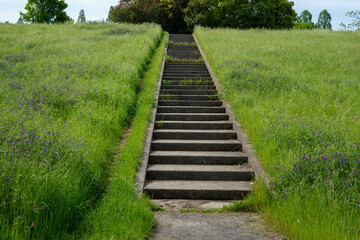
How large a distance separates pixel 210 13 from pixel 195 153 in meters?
34.4

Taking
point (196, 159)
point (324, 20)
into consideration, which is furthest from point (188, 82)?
point (324, 20)

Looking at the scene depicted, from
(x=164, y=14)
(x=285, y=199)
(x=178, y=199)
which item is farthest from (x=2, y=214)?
(x=164, y=14)

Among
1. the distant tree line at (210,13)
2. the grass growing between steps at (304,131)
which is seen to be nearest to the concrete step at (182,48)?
the grass growing between steps at (304,131)

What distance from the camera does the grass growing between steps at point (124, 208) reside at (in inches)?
150

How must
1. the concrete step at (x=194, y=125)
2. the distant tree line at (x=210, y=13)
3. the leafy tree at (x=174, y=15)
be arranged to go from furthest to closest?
the leafy tree at (x=174, y=15) → the distant tree line at (x=210, y=13) → the concrete step at (x=194, y=125)

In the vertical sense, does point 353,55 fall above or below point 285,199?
above

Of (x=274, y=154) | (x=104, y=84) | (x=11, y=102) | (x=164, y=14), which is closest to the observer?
(x=274, y=154)

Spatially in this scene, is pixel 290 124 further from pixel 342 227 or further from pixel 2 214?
pixel 2 214

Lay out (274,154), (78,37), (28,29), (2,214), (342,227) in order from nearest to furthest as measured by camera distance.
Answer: (2,214), (342,227), (274,154), (78,37), (28,29)

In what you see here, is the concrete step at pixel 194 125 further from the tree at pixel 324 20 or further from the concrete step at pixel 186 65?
the tree at pixel 324 20

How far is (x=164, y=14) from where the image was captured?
41.1m

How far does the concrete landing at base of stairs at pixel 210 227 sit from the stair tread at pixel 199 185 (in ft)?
2.75

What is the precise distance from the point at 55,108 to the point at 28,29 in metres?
20.7

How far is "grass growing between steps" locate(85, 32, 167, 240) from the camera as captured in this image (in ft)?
12.5
